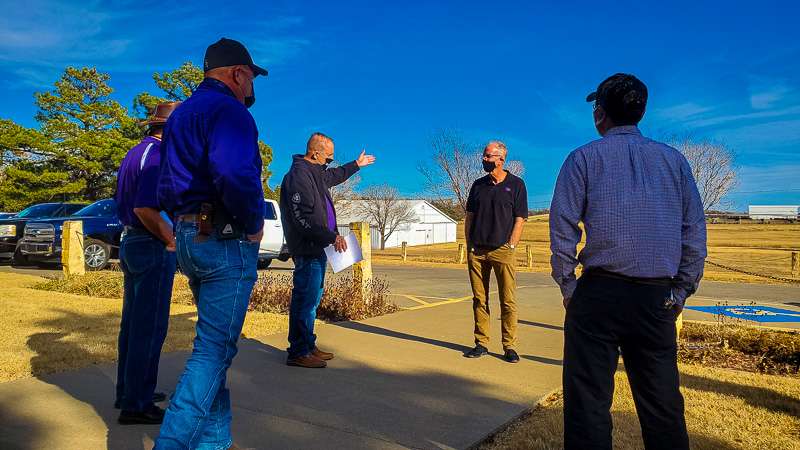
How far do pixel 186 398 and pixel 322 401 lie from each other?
165cm

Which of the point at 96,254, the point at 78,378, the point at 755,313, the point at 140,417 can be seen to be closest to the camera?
the point at 140,417

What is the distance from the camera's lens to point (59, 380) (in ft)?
14.8

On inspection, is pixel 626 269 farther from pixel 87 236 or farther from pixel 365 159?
pixel 87 236

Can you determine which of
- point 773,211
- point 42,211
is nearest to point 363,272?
point 42,211

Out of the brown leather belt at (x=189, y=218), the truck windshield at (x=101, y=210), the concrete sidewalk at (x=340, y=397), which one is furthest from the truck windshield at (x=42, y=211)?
the brown leather belt at (x=189, y=218)

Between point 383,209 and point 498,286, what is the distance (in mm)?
57586

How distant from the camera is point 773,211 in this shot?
96.1 metres

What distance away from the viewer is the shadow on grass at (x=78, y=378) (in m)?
3.37

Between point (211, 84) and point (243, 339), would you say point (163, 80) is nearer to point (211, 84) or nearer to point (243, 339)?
point (243, 339)

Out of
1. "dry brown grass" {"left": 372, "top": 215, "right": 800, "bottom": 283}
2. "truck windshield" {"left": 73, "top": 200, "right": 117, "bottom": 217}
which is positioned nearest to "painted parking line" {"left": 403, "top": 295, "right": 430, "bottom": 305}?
"truck windshield" {"left": 73, "top": 200, "right": 117, "bottom": 217}

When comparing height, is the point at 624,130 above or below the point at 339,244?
above

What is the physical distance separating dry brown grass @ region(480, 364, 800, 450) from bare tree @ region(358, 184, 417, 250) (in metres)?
57.2

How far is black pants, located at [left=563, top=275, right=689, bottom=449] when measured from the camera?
252 centimetres

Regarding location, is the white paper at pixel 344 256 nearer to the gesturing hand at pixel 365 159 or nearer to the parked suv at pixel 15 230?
the gesturing hand at pixel 365 159
